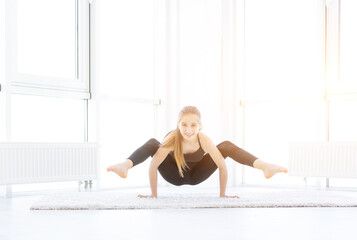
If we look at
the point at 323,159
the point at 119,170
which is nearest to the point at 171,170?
the point at 119,170

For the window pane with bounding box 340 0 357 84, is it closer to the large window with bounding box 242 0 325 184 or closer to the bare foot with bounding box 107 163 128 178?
the large window with bounding box 242 0 325 184

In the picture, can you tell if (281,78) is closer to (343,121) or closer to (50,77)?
(343,121)

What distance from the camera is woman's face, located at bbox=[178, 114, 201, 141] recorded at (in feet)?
9.74

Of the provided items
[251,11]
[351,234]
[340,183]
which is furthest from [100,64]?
[351,234]

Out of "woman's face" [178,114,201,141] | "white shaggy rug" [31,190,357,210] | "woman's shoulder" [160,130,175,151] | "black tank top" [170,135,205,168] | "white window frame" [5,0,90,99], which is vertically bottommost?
"white shaggy rug" [31,190,357,210]

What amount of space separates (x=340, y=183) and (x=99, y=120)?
243cm

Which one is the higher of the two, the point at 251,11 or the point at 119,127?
the point at 251,11

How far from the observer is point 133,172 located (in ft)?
15.6

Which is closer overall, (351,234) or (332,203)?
(351,234)

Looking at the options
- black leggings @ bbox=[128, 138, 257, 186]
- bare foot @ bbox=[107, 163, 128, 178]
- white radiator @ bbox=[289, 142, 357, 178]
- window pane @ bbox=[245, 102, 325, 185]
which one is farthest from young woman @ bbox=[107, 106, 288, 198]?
window pane @ bbox=[245, 102, 325, 185]

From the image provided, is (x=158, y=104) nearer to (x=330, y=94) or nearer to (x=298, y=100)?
(x=298, y=100)

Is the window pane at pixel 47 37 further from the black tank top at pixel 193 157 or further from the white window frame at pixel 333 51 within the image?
the white window frame at pixel 333 51

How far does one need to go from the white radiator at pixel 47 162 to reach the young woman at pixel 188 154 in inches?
45.8

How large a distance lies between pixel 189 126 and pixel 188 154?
0.86ft
